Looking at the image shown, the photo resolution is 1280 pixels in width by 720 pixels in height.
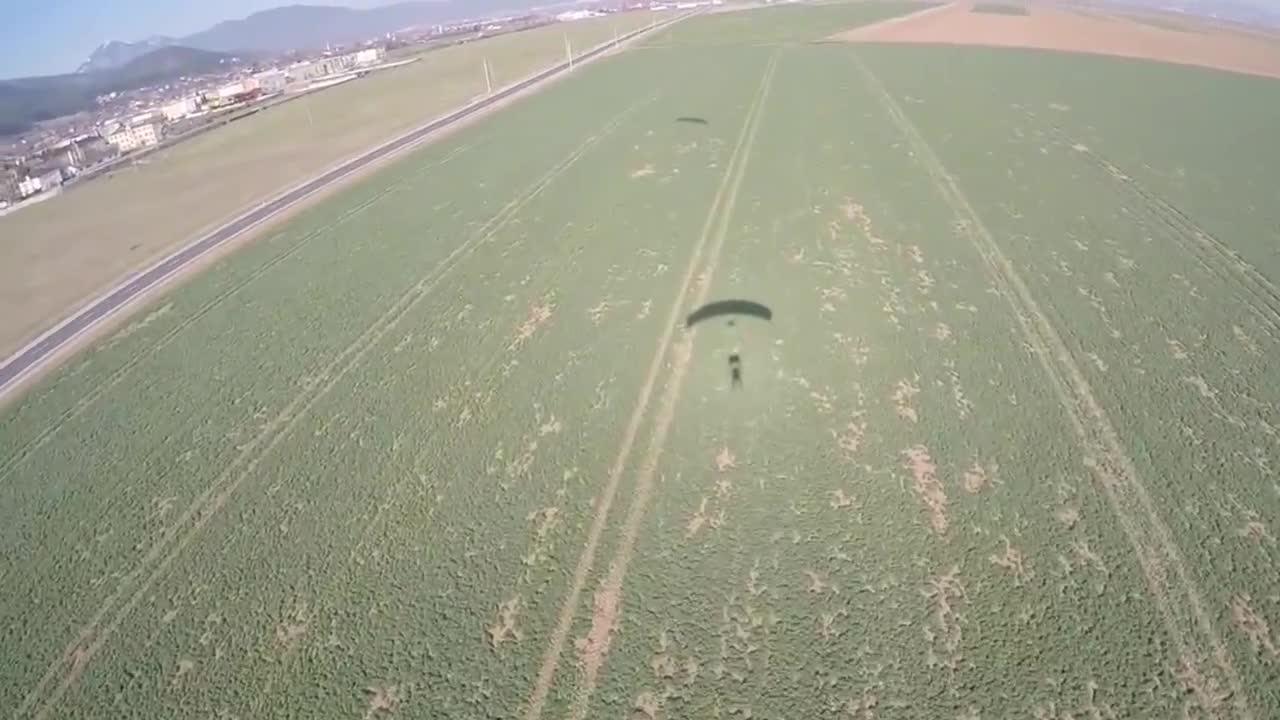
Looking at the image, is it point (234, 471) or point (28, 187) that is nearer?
point (234, 471)

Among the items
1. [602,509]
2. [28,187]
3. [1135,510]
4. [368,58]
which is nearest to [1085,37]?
[1135,510]

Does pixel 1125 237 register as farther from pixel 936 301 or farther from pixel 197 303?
pixel 197 303

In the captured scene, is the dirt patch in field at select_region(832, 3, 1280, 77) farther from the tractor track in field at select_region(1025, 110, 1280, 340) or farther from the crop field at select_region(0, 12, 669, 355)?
the crop field at select_region(0, 12, 669, 355)

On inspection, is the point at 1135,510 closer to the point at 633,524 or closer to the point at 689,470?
the point at 689,470

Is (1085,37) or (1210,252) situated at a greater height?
(1085,37)

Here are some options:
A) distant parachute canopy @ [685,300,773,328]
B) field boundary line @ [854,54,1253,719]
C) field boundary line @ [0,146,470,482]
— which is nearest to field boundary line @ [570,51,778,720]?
distant parachute canopy @ [685,300,773,328]

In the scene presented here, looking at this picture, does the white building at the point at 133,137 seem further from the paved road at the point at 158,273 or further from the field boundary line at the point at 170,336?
the field boundary line at the point at 170,336
